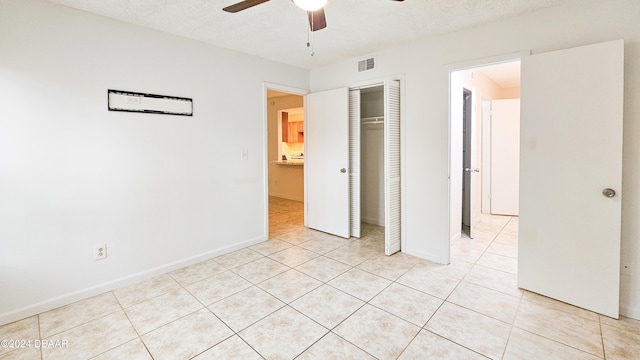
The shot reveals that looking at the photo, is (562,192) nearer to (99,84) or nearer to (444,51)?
(444,51)

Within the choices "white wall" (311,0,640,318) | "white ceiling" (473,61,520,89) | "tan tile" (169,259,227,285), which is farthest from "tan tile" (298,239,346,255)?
"white ceiling" (473,61,520,89)

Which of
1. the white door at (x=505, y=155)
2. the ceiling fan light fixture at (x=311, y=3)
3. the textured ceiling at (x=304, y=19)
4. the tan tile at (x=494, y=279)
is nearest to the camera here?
the ceiling fan light fixture at (x=311, y=3)

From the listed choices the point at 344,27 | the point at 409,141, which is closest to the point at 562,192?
the point at 409,141

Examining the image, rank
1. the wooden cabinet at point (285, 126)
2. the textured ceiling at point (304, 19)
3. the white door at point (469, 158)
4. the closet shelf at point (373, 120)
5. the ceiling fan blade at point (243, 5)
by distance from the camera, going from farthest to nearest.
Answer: the wooden cabinet at point (285, 126) → the closet shelf at point (373, 120) → the white door at point (469, 158) → the textured ceiling at point (304, 19) → the ceiling fan blade at point (243, 5)

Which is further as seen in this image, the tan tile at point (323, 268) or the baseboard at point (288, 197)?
the baseboard at point (288, 197)

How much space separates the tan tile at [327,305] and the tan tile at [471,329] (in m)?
0.60

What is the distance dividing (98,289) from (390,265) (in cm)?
281

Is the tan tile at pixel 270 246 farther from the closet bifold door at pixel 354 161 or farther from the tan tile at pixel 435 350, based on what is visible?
the tan tile at pixel 435 350

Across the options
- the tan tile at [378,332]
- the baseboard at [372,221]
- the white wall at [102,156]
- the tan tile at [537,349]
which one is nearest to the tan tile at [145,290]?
the white wall at [102,156]

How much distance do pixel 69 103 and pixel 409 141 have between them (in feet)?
10.7

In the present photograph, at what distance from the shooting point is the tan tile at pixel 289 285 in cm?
254

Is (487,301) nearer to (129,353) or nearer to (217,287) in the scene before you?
(217,287)

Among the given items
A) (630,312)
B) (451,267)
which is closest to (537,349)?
(630,312)

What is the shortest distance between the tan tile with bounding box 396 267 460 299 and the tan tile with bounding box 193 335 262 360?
4.99ft
